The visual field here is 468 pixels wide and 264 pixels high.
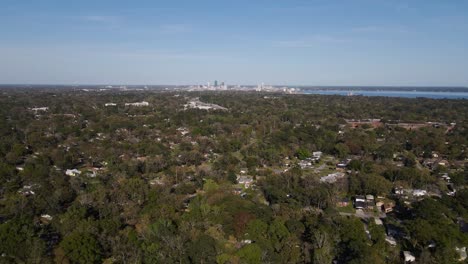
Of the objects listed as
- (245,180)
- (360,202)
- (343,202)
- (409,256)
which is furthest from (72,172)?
(409,256)

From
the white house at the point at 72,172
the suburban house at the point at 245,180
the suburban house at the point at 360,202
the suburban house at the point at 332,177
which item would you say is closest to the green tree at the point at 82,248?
the suburban house at the point at 245,180

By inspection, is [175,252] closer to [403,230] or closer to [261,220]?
[261,220]

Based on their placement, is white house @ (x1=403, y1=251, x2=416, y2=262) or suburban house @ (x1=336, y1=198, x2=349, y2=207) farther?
suburban house @ (x1=336, y1=198, x2=349, y2=207)

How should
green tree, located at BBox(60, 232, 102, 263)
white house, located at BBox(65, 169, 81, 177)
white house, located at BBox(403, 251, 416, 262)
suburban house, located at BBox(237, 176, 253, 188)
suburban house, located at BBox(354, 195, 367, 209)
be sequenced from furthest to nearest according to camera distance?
white house, located at BBox(65, 169, 81, 177)
suburban house, located at BBox(237, 176, 253, 188)
suburban house, located at BBox(354, 195, 367, 209)
white house, located at BBox(403, 251, 416, 262)
green tree, located at BBox(60, 232, 102, 263)

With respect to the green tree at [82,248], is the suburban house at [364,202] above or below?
below

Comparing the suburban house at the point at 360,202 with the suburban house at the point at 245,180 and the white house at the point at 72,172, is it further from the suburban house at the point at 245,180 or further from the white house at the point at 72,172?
the white house at the point at 72,172

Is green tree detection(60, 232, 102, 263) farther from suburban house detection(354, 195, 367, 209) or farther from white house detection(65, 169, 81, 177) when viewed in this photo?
suburban house detection(354, 195, 367, 209)

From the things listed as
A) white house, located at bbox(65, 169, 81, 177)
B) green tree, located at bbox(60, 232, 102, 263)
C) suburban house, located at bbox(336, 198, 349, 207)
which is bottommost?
suburban house, located at bbox(336, 198, 349, 207)

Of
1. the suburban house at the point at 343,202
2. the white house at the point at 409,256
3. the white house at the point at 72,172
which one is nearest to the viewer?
the white house at the point at 409,256

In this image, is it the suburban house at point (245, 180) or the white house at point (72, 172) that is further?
the white house at point (72, 172)

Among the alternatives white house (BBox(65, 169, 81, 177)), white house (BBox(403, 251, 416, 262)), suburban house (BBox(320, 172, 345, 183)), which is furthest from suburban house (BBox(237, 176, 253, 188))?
white house (BBox(65, 169, 81, 177))

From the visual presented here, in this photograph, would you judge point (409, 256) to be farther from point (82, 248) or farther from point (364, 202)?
point (82, 248)
